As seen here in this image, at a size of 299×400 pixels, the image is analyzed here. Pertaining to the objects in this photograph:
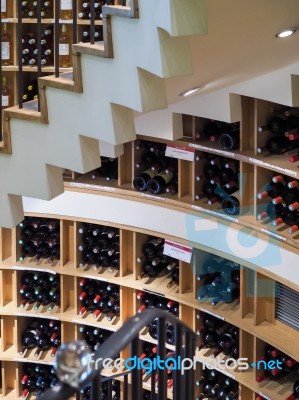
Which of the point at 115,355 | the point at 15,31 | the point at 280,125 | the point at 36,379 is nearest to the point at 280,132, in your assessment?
the point at 280,125

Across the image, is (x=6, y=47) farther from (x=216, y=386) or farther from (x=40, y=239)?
(x=216, y=386)

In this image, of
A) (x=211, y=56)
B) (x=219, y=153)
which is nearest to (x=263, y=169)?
(x=219, y=153)

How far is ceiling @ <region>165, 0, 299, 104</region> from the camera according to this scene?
2.73 metres

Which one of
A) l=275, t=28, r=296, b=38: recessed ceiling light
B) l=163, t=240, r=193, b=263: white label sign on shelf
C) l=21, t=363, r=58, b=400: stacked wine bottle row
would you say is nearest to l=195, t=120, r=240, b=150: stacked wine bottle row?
l=163, t=240, r=193, b=263: white label sign on shelf

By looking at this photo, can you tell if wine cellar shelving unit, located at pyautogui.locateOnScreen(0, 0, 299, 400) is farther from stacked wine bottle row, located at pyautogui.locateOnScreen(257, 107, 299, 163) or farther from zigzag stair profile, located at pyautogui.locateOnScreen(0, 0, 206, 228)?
zigzag stair profile, located at pyautogui.locateOnScreen(0, 0, 206, 228)

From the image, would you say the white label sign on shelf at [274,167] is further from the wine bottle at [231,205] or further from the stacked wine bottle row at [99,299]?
the stacked wine bottle row at [99,299]

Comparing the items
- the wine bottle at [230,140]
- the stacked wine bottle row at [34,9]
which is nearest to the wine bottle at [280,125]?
the wine bottle at [230,140]

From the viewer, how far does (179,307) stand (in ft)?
16.8

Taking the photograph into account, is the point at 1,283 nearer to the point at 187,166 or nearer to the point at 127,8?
the point at 187,166

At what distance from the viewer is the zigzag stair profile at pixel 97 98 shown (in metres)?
2.42

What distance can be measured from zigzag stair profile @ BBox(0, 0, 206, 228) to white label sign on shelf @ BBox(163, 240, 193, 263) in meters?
1.72

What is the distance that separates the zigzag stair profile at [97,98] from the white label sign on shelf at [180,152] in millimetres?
1642

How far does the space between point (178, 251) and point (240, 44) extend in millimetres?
2034

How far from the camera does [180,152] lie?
15.8 ft
